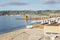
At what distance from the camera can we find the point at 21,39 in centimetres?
387

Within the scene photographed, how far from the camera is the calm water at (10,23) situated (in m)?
3.92

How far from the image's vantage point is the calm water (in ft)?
12.9

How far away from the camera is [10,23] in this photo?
13.4ft

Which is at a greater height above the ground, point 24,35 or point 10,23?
point 10,23

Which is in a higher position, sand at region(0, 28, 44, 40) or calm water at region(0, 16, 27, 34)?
calm water at region(0, 16, 27, 34)

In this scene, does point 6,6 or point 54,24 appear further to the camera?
point 6,6

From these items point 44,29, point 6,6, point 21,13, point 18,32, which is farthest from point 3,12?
point 44,29

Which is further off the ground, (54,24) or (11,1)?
(11,1)

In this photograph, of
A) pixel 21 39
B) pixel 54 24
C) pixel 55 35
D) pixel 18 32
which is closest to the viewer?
pixel 55 35

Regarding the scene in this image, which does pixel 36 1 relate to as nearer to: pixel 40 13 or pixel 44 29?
pixel 40 13

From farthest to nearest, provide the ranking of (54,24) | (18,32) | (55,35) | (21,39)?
(18,32)
(21,39)
(54,24)
(55,35)

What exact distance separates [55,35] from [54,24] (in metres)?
0.31

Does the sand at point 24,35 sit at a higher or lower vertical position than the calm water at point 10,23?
lower

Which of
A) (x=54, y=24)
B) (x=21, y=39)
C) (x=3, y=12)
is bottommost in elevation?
(x=21, y=39)
